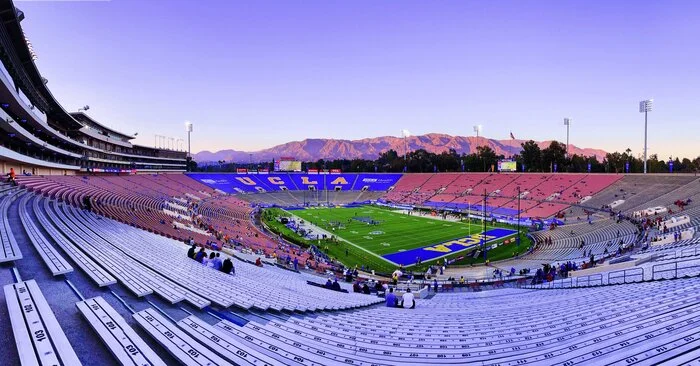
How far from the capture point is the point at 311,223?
4750 centimetres

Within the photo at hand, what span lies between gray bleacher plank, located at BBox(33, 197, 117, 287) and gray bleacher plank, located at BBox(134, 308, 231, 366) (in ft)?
5.98

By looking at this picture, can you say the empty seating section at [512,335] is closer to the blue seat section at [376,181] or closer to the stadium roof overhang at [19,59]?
the stadium roof overhang at [19,59]

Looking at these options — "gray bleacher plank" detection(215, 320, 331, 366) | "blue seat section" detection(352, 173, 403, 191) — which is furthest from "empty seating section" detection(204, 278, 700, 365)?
"blue seat section" detection(352, 173, 403, 191)

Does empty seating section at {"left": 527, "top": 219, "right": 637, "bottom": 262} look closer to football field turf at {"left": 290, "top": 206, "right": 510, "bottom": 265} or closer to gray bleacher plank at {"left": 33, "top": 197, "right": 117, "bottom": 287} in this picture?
football field turf at {"left": 290, "top": 206, "right": 510, "bottom": 265}

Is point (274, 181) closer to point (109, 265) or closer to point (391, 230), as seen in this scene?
point (391, 230)

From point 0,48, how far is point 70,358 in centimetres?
2740

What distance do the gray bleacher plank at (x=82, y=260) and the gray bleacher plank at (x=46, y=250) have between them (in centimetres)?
23

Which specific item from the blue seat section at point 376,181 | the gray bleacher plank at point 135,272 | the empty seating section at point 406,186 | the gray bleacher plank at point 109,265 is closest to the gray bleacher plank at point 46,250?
the gray bleacher plank at point 109,265

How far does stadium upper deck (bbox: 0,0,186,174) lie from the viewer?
71.4 ft

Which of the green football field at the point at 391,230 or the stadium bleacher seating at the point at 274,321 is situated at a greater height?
the stadium bleacher seating at the point at 274,321

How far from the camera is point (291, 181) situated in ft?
282

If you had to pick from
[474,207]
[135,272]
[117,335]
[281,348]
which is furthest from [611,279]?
[474,207]

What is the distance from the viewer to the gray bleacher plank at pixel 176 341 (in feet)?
14.3

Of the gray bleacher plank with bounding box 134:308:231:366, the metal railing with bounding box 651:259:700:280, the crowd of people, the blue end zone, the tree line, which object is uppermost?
the tree line
